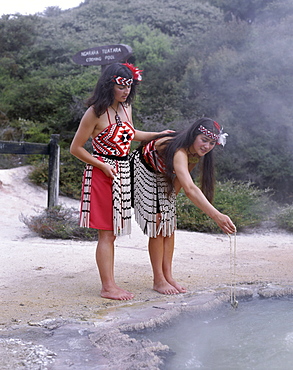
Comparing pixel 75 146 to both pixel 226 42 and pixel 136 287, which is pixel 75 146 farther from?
pixel 226 42

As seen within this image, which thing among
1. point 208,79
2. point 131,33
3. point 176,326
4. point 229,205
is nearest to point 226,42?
point 208,79

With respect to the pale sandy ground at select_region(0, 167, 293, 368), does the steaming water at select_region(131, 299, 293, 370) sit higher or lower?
lower

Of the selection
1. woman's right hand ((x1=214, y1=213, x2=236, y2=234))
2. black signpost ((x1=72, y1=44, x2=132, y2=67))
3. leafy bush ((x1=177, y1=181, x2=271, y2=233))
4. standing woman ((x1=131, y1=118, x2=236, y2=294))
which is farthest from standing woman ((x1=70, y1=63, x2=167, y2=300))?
black signpost ((x1=72, y1=44, x2=132, y2=67))

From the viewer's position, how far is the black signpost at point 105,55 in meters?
7.73

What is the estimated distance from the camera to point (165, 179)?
332cm

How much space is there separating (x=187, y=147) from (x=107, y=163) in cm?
56

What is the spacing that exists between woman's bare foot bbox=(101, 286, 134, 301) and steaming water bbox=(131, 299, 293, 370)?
1.57 feet

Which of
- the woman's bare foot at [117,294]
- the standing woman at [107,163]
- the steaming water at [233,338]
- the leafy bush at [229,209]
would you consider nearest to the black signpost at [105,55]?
the leafy bush at [229,209]

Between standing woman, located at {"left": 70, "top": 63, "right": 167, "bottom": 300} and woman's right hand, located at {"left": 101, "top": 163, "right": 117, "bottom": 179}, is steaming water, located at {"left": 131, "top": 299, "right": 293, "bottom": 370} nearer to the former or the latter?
standing woman, located at {"left": 70, "top": 63, "right": 167, "bottom": 300}

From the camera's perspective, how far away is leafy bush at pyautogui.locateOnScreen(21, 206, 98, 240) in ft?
18.1

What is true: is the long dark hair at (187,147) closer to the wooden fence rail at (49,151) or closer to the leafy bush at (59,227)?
the leafy bush at (59,227)

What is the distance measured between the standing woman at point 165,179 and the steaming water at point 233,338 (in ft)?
1.71

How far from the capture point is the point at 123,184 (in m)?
3.27

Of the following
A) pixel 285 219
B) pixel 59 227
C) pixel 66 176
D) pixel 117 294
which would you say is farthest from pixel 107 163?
pixel 66 176
